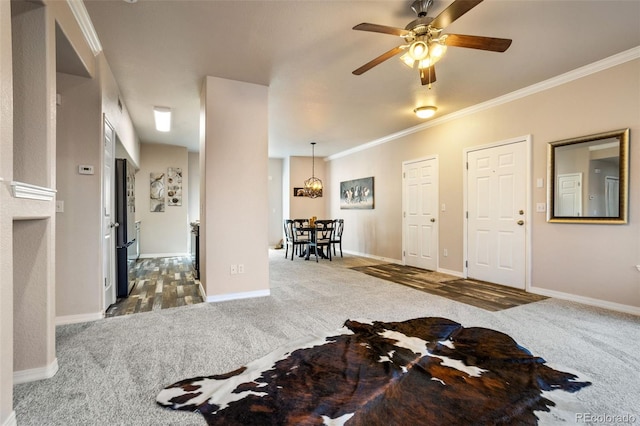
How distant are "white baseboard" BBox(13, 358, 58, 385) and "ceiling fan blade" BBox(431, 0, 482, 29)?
345cm

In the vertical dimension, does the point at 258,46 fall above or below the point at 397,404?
above

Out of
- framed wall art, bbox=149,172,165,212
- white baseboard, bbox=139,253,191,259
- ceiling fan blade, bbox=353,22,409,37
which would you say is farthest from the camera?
framed wall art, bbox=149,172,165,212

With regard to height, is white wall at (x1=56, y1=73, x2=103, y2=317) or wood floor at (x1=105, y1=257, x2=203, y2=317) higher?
white wall at (x1=56, y1=73, x2=103, y2=317)

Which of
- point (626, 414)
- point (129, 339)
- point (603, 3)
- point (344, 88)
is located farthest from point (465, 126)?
point (129, 339)

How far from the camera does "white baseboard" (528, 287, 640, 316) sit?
3.21 meters

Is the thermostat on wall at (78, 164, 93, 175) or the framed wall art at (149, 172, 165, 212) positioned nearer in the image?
the thermostat on wall at (78, 164, 93, 175)

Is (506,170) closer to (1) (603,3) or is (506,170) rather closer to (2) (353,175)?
(1) (603,3)

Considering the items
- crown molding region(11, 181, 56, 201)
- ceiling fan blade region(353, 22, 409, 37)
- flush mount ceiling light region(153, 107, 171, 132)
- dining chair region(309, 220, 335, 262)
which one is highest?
flush mount ceiling light region(153, 107, 171, 132)

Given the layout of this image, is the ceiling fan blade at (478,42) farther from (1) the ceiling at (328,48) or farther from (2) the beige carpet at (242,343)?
(2) the beige carpet at (242,343)

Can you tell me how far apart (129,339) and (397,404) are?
7.31ft

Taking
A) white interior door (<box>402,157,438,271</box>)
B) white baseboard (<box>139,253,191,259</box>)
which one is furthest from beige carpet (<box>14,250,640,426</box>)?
white baseboard (<box>139,253,191,259</box>)

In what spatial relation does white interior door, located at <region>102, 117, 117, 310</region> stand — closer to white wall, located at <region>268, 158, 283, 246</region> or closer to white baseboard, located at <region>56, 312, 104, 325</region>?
white baseboard, located at <region>56, 312, 104, 325</region>

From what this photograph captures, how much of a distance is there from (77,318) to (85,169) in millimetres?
1465

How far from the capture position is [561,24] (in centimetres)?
270
